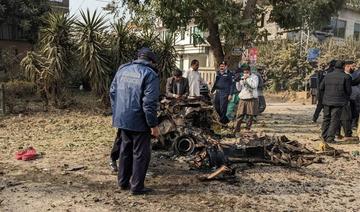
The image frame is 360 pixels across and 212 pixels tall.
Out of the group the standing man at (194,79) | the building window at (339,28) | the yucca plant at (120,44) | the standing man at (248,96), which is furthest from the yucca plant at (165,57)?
the building window at (339,28)

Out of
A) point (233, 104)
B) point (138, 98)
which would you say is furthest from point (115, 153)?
point (233, 104)

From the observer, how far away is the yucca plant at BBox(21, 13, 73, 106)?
13781 mm

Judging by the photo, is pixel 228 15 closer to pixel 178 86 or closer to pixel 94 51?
pixel 178 86

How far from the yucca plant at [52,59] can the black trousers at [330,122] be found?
7.74m

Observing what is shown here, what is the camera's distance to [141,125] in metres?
5.66

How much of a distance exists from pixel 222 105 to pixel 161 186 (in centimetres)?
574

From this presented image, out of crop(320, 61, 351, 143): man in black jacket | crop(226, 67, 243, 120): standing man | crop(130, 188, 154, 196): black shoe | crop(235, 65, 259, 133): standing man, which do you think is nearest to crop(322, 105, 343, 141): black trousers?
crop(320, 61, 351, 143): man in black jacket

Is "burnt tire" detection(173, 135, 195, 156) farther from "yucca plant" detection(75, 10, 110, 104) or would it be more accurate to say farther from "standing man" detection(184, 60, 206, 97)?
"yucca plant" detection(75, 10, 110, 104)

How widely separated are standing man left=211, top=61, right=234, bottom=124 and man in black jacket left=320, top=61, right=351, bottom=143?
240 cm

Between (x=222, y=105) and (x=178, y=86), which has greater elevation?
(x=178, y=86)

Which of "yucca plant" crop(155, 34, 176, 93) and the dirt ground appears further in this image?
"yucca plant" crop(155, 34, 176, 93)

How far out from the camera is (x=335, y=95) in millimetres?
10086

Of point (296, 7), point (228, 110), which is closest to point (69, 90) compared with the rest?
point (228, 110)

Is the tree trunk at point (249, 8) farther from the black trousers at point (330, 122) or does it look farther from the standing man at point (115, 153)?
the standing man at point (115, 153)
